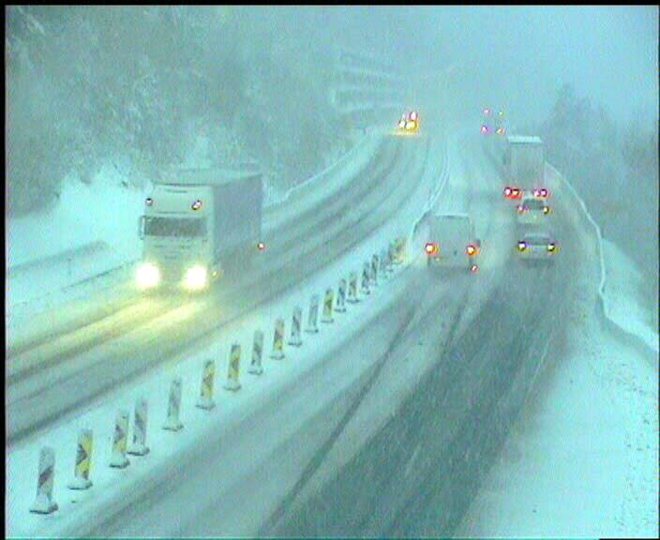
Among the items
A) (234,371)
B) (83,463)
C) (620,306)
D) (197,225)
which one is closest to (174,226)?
(197,225)

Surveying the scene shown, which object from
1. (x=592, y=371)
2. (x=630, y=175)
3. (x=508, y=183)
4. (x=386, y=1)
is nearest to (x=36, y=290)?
(x=592, y=371)

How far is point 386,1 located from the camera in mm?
8016

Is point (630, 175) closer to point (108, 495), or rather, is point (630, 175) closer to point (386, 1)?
point (386, 1)

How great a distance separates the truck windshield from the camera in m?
21.3

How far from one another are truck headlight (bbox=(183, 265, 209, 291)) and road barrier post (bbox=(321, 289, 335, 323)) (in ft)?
7.55

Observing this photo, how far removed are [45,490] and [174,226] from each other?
35.9 feet

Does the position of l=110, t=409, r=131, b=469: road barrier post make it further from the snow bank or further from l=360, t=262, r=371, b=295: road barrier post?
l=360, t=262, r=371, b=295: road barrier post

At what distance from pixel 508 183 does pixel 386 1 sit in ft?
66.2

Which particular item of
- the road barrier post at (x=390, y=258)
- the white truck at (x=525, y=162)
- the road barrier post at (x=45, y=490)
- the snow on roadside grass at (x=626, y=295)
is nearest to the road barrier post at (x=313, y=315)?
the road barrier post at (x=390, y=258)

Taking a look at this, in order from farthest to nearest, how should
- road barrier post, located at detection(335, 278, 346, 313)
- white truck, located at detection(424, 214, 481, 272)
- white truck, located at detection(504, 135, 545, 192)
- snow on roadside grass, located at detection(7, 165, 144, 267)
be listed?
white truck, located at detection(424, 214, 481, 272) < road barrier post, located at detection(335, 278, 346, 313) < white truck, located at detection(504, 135, 545, 192) < snow on roadside grass, located at detection(7, 165, 144, 267)

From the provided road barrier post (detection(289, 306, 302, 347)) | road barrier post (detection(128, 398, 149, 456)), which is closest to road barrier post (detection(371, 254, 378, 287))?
road barrier post (detection(289, 306, 302, 347))

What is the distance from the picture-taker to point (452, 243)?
2511cm

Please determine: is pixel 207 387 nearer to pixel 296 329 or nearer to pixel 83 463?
pixel 83 463

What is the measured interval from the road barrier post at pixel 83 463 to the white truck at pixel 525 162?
838cm
